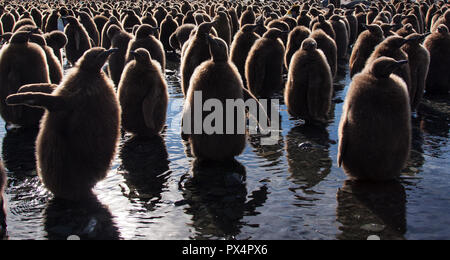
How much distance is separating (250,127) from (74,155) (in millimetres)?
3005

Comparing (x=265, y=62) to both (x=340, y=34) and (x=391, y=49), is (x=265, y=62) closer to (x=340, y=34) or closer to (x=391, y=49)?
(x=391, y=49)

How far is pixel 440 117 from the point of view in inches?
265

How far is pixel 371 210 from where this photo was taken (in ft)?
12.6

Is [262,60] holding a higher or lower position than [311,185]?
higher

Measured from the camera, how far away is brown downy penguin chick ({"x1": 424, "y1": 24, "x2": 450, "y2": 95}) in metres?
8.01

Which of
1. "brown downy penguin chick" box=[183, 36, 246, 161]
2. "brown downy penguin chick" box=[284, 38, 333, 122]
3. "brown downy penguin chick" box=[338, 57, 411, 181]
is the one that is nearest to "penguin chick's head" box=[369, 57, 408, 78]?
"brown downy penguin chick" box=[338, 57, 411, 181]

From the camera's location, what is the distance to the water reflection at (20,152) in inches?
193

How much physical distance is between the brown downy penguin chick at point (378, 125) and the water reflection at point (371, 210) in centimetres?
15

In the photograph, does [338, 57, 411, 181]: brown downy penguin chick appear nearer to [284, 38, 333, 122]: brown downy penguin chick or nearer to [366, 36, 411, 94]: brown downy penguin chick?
[366, 36, 411, 94]: brown downy penguin chick

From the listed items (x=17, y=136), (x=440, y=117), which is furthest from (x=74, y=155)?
(x=440, y=117)

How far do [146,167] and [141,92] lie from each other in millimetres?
1074

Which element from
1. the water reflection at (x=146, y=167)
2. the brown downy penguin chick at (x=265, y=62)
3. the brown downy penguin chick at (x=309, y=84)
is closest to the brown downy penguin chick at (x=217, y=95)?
the water reflection at (x=146, y=167)

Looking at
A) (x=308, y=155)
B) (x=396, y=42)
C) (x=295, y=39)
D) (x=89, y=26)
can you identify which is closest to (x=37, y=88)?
(x=308, y=155)

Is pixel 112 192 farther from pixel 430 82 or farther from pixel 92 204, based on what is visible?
pixel 430 82
